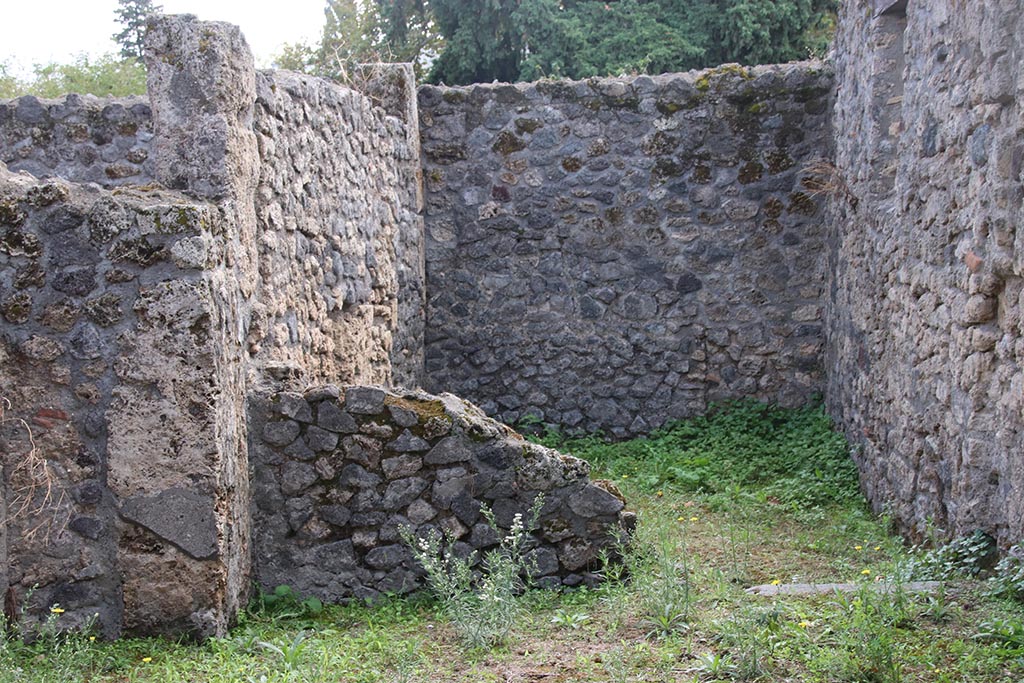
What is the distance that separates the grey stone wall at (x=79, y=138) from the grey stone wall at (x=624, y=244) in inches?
95.0

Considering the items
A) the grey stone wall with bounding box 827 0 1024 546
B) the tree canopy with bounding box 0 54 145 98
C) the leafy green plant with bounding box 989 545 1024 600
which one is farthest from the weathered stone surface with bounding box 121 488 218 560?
the tree canopy with bounding box 0 54 145 98

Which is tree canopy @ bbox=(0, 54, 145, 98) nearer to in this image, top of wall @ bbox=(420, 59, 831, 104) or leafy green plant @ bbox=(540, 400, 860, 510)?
top of wall @ bbox=(420, 59, 831, 104)

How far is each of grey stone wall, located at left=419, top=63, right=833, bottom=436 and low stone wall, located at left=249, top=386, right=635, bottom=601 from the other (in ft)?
12.2

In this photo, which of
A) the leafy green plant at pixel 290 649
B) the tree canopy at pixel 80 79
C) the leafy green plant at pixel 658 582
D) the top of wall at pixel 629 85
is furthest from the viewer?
the tree canopy at pixel 80 79

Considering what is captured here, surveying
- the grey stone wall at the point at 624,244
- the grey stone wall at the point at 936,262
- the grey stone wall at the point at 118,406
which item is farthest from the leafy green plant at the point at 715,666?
the grey stone wall at the point at 624,244

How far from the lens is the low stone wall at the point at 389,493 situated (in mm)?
4926

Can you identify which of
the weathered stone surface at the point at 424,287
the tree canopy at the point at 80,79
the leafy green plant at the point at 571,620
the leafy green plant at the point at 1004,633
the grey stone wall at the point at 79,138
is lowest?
the leafy green plant at the point at 571,620

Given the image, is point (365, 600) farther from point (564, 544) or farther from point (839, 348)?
point (839, 348)

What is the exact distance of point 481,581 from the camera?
506 centimetres

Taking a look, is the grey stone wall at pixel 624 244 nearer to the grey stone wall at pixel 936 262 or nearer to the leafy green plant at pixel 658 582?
the grey stone wall at pixel 936 262

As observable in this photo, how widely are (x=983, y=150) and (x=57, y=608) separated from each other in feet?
13.6

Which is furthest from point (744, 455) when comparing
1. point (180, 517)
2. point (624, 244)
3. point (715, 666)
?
point (180, 517)

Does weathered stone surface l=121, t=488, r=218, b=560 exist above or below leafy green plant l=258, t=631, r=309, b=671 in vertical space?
above

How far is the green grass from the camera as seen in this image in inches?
139
